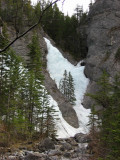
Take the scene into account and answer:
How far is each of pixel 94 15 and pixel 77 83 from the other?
1851 centimetres

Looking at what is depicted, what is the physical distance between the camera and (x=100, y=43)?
131 ft

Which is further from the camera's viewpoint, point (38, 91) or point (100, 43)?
point (100, 43)

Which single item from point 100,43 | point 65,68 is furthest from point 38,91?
point 100,43

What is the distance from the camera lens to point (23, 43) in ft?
123

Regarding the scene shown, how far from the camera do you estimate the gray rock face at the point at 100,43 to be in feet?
119

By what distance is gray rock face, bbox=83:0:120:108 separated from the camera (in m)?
36.1

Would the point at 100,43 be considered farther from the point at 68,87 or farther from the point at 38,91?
the point at 38,91

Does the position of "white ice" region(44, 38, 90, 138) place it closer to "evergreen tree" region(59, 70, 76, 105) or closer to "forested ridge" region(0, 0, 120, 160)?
"evergreen tree" region(59, 70, 76, 105)

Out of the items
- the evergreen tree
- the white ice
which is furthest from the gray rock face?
the evergreen tree

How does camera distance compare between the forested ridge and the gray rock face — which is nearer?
the forested ridge

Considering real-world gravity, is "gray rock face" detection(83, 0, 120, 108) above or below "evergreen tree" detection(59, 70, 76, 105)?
above

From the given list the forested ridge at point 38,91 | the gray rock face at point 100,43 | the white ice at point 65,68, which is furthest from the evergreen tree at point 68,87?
the gray rock face at point 100,43

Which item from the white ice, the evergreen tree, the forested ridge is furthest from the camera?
the white ice

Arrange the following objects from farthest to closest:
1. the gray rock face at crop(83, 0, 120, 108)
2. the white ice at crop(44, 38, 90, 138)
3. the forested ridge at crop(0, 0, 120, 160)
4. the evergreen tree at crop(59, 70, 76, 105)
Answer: the white ice at crop(44, 38, 90, 138) < the gray rock face at crop(83, 0, 120, 108) < the evergreen tree at crop(59, 70, 76, 105) < the forested ridge at crop(0, 0, 120, 160)
